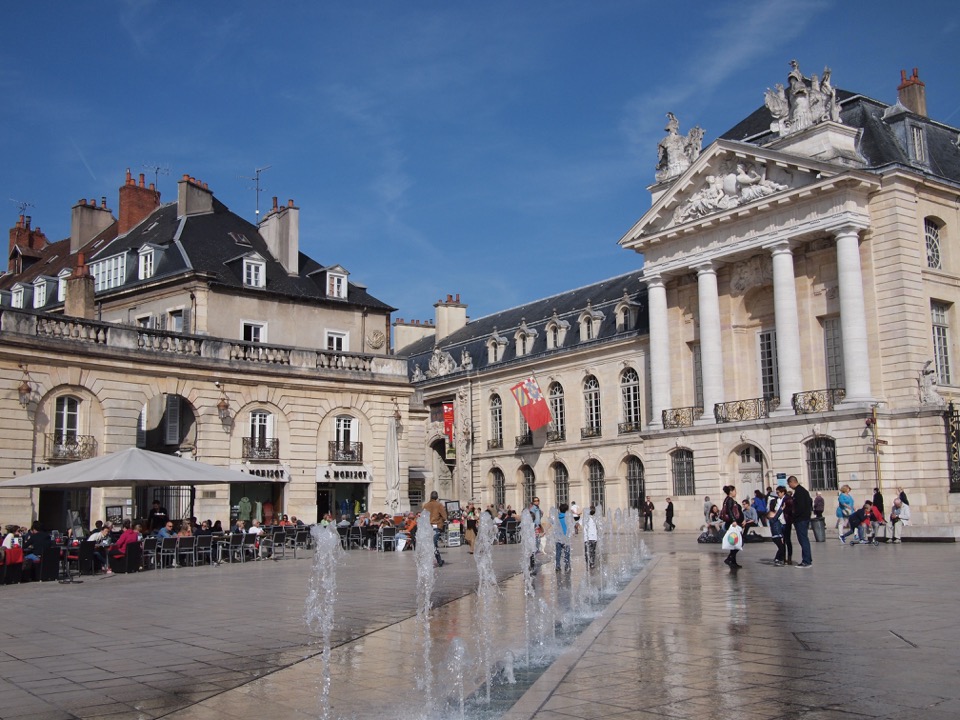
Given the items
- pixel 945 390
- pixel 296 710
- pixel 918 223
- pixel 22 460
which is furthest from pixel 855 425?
pixel 296 710

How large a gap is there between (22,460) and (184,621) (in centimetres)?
1357

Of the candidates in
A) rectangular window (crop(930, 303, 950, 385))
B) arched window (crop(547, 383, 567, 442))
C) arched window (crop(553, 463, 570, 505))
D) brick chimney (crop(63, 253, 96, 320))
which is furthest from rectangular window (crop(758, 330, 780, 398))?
brick chimney (crop(63, 253, 96, 320))

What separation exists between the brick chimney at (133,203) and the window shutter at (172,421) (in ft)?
61.0

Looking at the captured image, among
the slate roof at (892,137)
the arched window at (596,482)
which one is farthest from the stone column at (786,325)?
the arched window at (596,482)

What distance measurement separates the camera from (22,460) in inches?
904

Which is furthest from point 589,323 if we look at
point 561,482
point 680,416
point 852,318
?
point 852,318

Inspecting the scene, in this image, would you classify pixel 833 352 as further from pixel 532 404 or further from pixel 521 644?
pixel 521 644

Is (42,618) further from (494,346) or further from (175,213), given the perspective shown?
(494,346)

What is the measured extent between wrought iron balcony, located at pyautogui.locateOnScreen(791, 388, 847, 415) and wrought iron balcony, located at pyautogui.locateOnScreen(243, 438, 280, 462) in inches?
766

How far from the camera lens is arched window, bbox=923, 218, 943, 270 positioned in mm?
35969

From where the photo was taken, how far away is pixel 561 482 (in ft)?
167

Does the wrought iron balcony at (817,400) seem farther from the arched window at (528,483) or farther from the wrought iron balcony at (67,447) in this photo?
the wrought iron balcony at (67,447)

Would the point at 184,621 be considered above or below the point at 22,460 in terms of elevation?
below

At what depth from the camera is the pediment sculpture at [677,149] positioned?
145 feet
